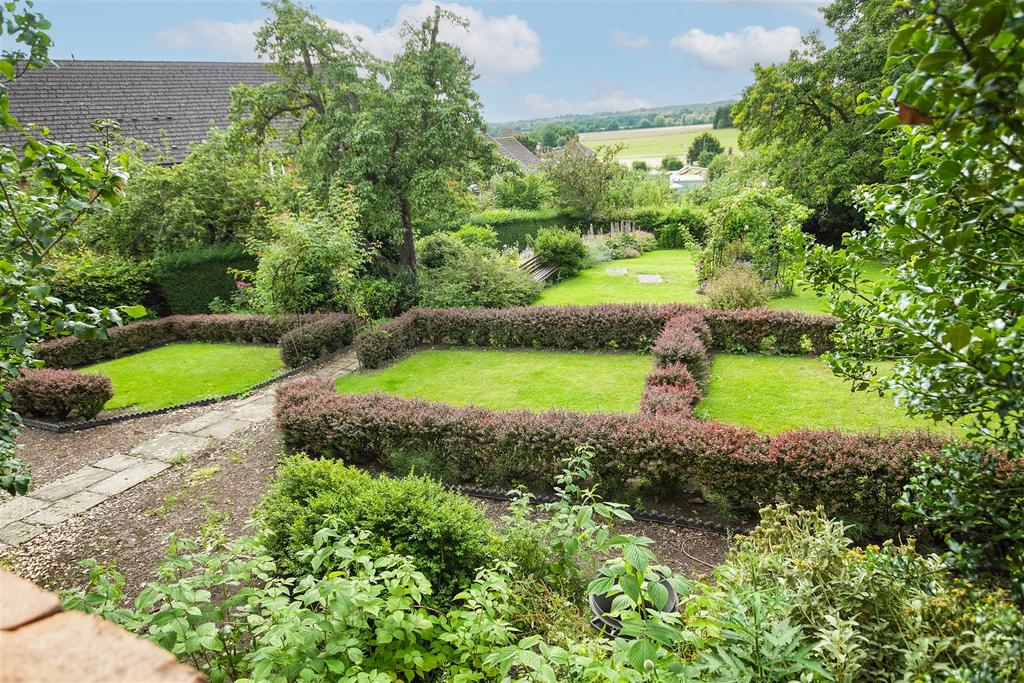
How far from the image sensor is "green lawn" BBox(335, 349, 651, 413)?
852 cm

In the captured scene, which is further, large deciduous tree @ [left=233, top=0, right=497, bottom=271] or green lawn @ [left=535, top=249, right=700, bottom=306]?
green lawn @ [left=535, top=249, right=700, bottom=306]

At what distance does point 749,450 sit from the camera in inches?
205

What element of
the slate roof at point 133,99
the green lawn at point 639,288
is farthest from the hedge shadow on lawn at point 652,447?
the slate roof at point 133,99

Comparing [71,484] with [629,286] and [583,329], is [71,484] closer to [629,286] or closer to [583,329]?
[583,329]

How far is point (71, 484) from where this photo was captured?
685cm

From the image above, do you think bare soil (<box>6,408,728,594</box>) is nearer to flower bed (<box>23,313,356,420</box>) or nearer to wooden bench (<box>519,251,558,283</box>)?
flower bed (<box>23,313,356,420</box>)

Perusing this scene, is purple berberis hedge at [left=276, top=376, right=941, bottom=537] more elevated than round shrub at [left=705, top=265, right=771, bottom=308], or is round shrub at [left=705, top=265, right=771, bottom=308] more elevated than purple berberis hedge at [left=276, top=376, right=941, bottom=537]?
round shrub at [left=705, top=265, right=771, bottom=308]

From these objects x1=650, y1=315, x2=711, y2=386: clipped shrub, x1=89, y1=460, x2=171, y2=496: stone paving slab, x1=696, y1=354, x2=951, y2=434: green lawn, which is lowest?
x1=89, y1=460, x2=171, y2=496: stone paving slab

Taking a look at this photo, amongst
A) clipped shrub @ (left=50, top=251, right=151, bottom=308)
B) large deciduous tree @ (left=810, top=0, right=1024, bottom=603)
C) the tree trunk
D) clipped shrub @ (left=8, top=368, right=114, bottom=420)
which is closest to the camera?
large deciduous tree @ (left=810, top=0, right=1024, bottom=603)

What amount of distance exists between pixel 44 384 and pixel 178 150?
15426 mm

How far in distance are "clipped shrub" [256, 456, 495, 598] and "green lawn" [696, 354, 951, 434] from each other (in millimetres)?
4818

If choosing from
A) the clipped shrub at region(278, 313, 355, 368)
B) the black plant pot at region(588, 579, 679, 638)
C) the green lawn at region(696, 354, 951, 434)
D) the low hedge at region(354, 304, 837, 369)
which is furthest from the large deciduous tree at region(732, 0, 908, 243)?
the black plant pot at region(588, 579, 679, 638)

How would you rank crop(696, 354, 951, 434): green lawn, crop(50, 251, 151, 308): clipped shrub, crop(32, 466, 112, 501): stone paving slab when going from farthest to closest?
Result: crop(50, 251, 151, 308): clipped shrub → crop(696, 354, 951, 434): green lawn → crop(32, 466, 112, 501): stone paving slab

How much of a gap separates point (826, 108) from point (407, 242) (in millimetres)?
15267
